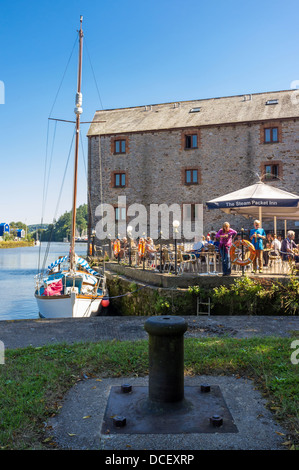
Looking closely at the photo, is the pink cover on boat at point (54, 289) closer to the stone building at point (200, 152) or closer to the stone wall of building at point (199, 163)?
the stone building at point (200, 152)

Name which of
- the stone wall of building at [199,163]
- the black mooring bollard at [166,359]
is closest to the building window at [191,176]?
the stone wall of building at [199,163]

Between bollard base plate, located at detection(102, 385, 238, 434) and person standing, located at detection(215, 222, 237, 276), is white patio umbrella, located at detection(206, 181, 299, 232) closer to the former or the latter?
person standing, located at detection(215, 222, 237, 276)

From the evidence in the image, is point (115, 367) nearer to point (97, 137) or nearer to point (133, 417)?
point (133, 417)

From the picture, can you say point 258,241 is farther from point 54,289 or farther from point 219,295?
point 54,289

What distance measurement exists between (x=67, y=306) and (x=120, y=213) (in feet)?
55.7

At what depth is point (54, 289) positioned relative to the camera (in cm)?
1527

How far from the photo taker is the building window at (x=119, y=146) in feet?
102

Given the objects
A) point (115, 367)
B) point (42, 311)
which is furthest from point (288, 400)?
point (42, 311)

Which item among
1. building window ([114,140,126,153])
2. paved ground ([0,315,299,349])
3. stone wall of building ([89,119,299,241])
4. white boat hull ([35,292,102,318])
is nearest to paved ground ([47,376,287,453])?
paved ground ([0,315,299,349])

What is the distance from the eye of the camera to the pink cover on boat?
15.0 m

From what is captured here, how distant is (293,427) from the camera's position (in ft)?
11.5

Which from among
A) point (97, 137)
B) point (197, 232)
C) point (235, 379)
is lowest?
point (235, 379)
